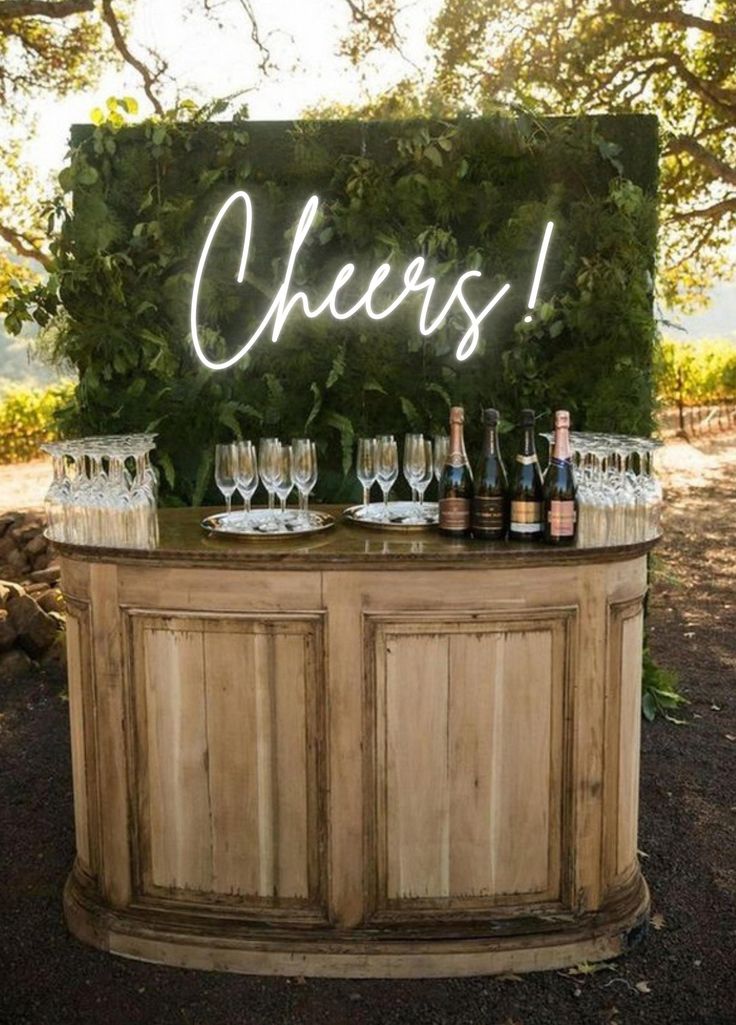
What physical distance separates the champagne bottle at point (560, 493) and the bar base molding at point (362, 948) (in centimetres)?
119

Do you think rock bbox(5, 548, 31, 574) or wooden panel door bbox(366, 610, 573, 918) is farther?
rock bbox(5, 548, 31, 574)

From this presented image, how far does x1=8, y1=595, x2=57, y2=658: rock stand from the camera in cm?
646

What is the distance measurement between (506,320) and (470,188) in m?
0.61

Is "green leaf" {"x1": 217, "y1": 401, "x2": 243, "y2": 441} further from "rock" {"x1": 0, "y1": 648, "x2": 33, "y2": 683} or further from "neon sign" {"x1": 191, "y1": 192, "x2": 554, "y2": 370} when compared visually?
"rock" {"x1": 0, "y1": 648, "x2": 33, "y2": 683}

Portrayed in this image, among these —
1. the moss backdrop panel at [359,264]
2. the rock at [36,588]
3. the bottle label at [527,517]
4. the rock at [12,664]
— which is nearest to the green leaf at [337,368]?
the moss backdrop panel at [359,264]

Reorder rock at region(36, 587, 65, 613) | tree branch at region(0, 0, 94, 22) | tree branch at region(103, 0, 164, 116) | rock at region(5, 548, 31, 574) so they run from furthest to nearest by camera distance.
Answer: tree branch at region(103, 0, 164, 116) < tree branch at region(0, 0, 94, 22) < rock at region(5, 548, 31, 574) < rock at region(36, 587, 65, 613)

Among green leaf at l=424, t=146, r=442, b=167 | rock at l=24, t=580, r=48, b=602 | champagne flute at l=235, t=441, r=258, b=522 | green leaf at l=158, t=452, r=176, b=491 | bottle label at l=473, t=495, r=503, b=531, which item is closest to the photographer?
bottle label at l=473, t=495, r=503, b=531

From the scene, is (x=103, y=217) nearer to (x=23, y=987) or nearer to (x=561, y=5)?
(x=23, y=987)

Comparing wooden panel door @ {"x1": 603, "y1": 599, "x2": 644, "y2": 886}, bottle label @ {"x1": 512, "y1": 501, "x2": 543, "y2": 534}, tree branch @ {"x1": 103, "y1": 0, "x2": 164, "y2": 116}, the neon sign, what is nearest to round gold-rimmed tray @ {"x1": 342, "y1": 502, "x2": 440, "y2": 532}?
bottle label @ {"x1": 512, "y1": 501, "x2": 543, "y2": 534}

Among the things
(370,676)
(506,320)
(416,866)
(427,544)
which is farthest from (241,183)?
(416,866)

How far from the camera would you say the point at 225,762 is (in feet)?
10.9

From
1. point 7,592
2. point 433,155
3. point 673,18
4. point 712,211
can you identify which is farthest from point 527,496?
point 712,211

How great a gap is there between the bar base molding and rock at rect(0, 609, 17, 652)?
3.29 m

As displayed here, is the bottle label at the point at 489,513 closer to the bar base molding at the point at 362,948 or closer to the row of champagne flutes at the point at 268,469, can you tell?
the row of champagne flutes at the point at 268,469
